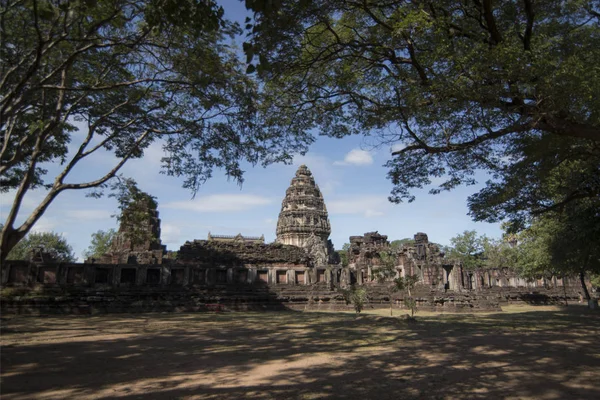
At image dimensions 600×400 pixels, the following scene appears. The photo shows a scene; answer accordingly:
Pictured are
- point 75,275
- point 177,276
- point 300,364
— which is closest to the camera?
point 300,364

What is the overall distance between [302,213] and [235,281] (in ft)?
99.8

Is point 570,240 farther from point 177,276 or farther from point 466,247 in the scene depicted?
point 466,247

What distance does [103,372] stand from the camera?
5961 mm

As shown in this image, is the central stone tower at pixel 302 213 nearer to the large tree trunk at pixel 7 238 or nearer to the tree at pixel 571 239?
the tree at pixel 571 239

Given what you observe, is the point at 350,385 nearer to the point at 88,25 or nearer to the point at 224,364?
the point at 224,364

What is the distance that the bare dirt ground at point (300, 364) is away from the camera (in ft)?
16.2

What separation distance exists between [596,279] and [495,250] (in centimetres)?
2539

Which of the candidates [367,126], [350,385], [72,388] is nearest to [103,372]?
[72,388]

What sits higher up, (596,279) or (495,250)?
(495,250)

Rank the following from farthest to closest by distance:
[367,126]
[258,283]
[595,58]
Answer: [258,283]
[367,126]
[595,58]

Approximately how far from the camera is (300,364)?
6.57 meters

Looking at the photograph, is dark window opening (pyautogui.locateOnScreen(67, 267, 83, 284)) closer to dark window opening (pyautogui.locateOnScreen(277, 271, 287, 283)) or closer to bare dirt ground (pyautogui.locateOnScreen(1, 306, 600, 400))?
bare dirt ground (pyautogui.locateOnScreen(1, 306, 600, 400))

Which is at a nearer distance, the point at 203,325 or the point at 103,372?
the point at 103,372

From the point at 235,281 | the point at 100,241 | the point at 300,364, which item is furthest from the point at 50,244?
the point at 300,364
